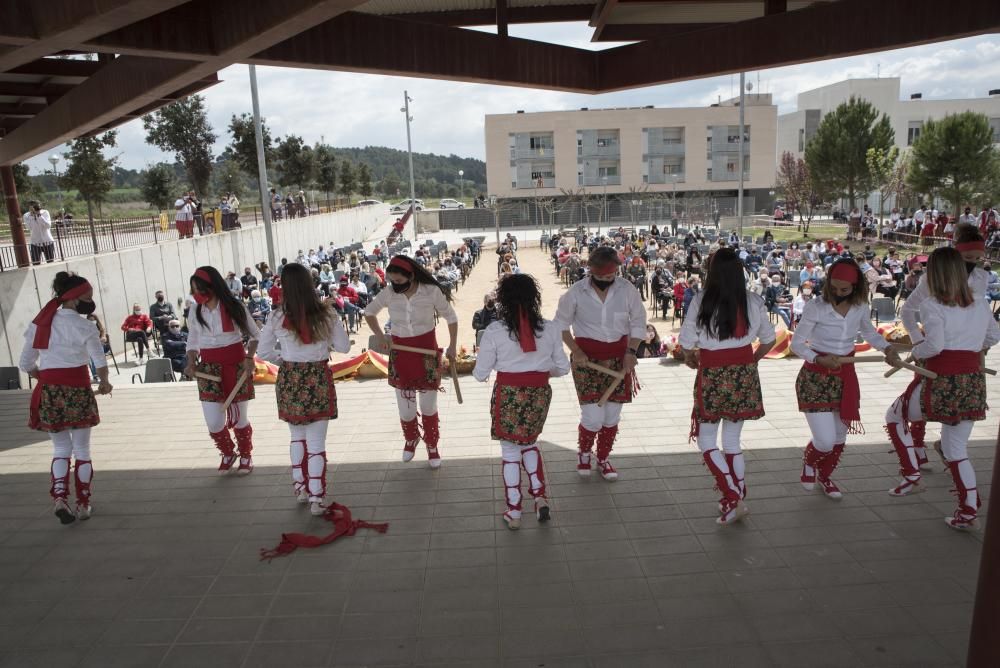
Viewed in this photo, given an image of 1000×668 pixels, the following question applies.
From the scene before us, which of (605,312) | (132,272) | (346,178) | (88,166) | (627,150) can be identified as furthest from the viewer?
(627,150)

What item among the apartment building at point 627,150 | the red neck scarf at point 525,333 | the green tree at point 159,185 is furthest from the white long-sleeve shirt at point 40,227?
the apartment building at point 627,150

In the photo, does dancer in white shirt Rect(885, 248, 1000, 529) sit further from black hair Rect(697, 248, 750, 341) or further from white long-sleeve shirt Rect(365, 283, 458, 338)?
white long-sleeve shirt Rect(365, 283, 458, 338)

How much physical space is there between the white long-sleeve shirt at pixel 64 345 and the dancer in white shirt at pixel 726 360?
3609 millimetres

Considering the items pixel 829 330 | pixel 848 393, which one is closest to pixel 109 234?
pixel 829 330

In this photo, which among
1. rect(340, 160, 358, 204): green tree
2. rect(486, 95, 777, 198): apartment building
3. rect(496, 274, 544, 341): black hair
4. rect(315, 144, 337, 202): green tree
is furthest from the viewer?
rect(486, 95, 777, 198): apartment building

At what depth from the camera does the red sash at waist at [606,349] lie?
4336 millimetres

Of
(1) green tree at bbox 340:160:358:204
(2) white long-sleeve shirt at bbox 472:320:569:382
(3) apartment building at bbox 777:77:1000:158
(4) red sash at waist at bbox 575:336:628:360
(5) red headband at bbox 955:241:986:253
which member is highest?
(3) apartment building at bbox 777:77:1000:158

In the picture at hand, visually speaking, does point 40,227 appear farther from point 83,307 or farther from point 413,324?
point 413,324

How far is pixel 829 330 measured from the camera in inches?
156

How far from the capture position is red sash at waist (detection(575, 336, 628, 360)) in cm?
434

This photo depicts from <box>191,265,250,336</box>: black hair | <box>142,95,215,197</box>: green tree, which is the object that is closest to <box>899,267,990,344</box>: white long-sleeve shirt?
<box>191,265,250,336</box>: black hair

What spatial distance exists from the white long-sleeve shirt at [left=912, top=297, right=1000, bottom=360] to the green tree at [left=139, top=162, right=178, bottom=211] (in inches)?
1139

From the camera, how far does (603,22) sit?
5816mm

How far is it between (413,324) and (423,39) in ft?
7.22
